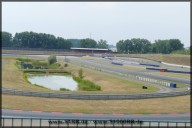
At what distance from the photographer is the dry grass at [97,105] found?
3825 cm

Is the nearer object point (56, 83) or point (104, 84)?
point (104, 84)

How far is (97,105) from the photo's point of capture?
41344mm

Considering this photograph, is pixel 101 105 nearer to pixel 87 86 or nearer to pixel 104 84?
pixel 104 84

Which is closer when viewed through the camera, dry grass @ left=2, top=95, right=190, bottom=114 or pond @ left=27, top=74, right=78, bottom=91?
dry grass @ left=2, top=95, right=190, bottom=114

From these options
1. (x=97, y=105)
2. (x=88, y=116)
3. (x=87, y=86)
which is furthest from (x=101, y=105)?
(x=87, y=86)

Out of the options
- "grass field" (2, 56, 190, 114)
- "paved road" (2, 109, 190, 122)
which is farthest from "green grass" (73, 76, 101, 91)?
"paved road" (2, 109, 190, 122)

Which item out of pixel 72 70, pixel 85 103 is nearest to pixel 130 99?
pixel 85 103

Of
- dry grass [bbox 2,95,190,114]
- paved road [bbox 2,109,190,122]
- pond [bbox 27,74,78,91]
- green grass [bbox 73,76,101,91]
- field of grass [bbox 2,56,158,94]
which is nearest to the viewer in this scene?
paved road [bbox 2,109,190,122]

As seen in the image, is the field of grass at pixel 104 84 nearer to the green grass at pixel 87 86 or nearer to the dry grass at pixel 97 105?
the green grass at pixel 87 86

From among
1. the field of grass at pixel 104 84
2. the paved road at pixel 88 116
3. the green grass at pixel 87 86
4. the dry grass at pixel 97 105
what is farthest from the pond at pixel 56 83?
the paved road at pixel 88 116

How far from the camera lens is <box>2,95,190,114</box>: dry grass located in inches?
1506

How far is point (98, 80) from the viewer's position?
74812 millimetres

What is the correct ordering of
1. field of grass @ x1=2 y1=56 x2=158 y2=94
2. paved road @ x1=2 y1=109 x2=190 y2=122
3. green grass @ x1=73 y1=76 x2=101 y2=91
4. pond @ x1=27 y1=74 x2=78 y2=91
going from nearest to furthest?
1. paved road @ x1=2 y1=109 x2=190 y2=122
2. field of grass @ x1=2 y1=56 x2=158 y2=94
3. green grass @ x1=73 y1=76 x2=101 y2=91
4. pond @ x1=27 y1=74 x2=78 y2=91

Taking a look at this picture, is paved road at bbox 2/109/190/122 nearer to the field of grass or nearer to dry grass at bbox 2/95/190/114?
dry grass at bbox 2/95/190/114
